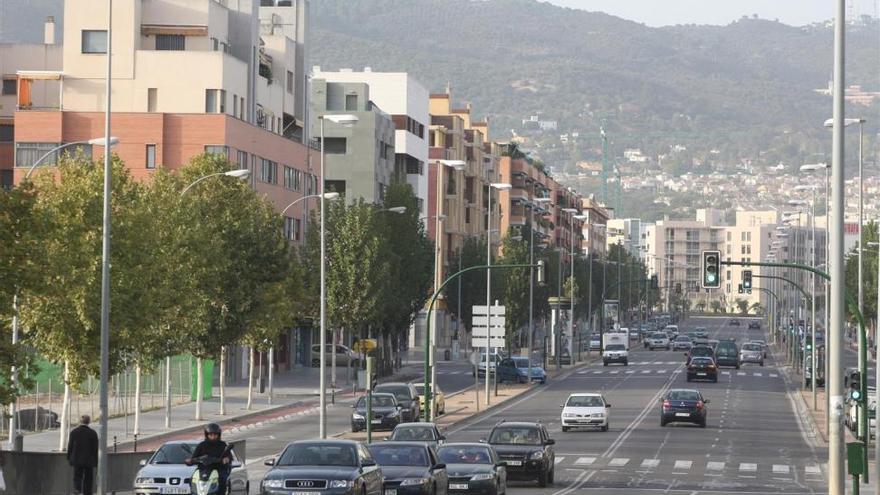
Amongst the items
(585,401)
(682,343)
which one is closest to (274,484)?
(585,401)

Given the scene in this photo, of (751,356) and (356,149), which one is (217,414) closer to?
(356,149)

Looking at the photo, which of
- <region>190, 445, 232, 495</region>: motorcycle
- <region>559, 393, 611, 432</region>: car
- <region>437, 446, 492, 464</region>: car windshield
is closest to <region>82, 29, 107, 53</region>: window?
<region>559, 393, 611, 432</region>: car

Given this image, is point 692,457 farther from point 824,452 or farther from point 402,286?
point 402,286

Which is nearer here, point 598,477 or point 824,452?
point 598,477

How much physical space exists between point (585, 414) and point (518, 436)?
71.2 feet

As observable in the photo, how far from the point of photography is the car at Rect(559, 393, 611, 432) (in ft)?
226

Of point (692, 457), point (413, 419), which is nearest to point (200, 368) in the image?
point (413, 419)

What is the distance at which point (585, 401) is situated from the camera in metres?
69.9

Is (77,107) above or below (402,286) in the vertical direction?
above

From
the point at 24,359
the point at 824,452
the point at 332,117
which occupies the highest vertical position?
the point at 332,117

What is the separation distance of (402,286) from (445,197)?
59.1 m

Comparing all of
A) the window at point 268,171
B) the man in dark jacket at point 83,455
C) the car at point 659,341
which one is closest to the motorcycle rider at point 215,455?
the man in dark jacket at point 83,455

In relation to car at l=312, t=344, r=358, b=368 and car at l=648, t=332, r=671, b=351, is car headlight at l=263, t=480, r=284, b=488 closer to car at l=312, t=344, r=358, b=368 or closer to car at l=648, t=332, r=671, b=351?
car at l=312, t=344, r=358, b=368

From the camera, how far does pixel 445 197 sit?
162 metres
